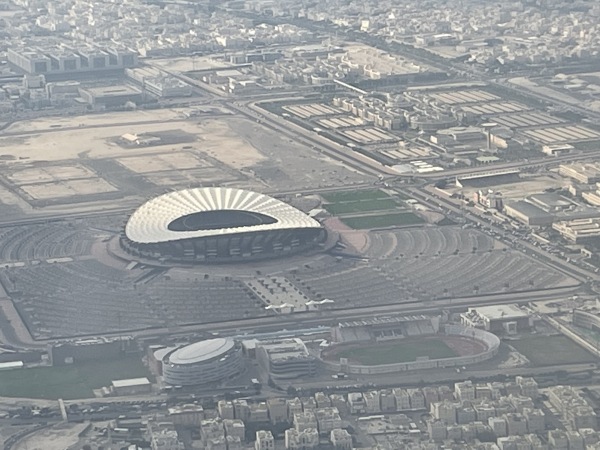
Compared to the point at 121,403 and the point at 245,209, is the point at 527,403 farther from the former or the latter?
the point at 245,209

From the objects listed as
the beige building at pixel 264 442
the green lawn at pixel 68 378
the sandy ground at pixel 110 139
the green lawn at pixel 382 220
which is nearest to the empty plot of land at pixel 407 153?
the sandy ground at pixel 110 139

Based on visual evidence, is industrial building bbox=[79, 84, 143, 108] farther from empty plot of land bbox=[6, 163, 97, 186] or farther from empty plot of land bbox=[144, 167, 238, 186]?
empty plot of land bbox=[144, 167, 238, 186]

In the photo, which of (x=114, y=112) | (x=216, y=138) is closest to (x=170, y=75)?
(x=114, y=112)

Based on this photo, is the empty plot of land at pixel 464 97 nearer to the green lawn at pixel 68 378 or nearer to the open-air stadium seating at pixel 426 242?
the open-air stadium seating at pixel 426 242

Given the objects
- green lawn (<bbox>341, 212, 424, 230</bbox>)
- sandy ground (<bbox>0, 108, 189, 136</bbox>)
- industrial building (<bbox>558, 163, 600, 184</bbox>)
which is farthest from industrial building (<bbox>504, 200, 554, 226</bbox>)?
sandy ground (<bbox>0, 108, 189, 136</bbox>)

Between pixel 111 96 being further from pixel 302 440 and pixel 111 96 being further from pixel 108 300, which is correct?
pixel 302 440
